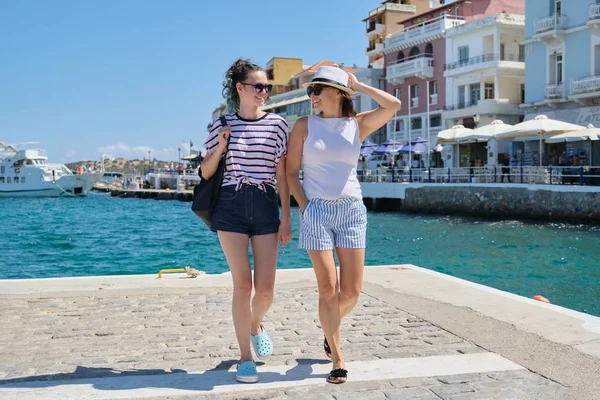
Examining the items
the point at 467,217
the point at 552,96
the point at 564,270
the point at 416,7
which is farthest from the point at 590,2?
the point at 416,7

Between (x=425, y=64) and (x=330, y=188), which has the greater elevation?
(x=425, y=64)

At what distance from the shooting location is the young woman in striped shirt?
14.3 feet

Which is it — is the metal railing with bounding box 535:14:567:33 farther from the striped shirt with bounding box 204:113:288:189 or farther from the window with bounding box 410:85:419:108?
the striped shirt with bounding box 204:113:288:189

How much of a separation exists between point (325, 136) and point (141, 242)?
22194mm

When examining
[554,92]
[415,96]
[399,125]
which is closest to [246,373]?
[554,92]

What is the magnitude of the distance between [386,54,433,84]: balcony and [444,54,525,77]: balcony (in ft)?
10.4

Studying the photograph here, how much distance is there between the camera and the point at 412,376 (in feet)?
13.8

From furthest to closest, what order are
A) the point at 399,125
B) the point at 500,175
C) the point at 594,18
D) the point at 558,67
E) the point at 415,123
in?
the point at 399,125 → the point at 415,123 → the point at 558,67 → the point at 594,18 → the point at 500,175

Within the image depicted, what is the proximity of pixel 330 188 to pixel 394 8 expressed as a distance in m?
58.6

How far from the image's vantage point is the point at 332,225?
4.34m

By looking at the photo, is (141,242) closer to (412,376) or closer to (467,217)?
(467,217)

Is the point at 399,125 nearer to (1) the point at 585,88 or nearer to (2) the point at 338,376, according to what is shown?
(1) the point at 585,88

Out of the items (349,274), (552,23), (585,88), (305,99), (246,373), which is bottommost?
(246,373)

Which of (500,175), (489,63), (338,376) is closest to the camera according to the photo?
(338,376)
